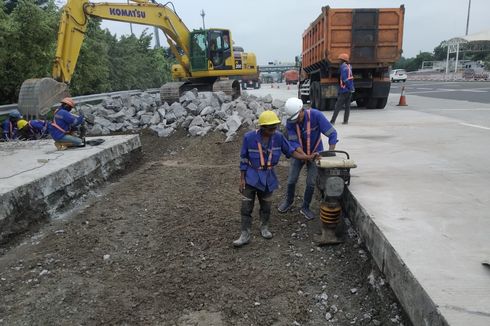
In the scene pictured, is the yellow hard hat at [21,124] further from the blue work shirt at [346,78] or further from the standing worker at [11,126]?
the blue work shirt at [346,78]

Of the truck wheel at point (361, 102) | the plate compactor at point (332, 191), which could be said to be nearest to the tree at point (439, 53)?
the truck wheel at point (361, 102)

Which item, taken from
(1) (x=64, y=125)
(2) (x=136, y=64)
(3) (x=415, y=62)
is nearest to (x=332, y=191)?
(1) (x=64, y=125)

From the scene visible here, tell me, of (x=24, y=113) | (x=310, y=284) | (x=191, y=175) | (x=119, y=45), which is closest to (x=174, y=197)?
(x=191, y=175)

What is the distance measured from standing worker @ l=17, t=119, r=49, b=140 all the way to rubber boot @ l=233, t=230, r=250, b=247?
23.2 ft

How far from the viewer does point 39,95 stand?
9461 mm

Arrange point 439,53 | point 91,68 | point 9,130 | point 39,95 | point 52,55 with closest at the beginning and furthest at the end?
point 9,130
point 39,95
point 52,55
point 91,68
point 439,53

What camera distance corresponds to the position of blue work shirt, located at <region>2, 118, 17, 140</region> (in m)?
9.11

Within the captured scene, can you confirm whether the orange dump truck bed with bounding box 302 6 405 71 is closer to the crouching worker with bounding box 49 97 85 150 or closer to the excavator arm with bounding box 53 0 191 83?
the excavator arm with bounding box 53 0 191 83

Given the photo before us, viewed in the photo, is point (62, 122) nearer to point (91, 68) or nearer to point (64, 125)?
point (64, 125)

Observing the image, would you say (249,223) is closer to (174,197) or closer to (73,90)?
(174,197)

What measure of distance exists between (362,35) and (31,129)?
31.8 ft

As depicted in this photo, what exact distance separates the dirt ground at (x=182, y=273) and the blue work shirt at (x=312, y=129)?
1010mm

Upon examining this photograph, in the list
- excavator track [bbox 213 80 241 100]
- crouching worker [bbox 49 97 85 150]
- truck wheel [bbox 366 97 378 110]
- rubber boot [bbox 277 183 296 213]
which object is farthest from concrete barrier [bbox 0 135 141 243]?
truck wheel [bbox 366 97 378 110]

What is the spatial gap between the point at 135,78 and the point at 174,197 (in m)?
21.7
